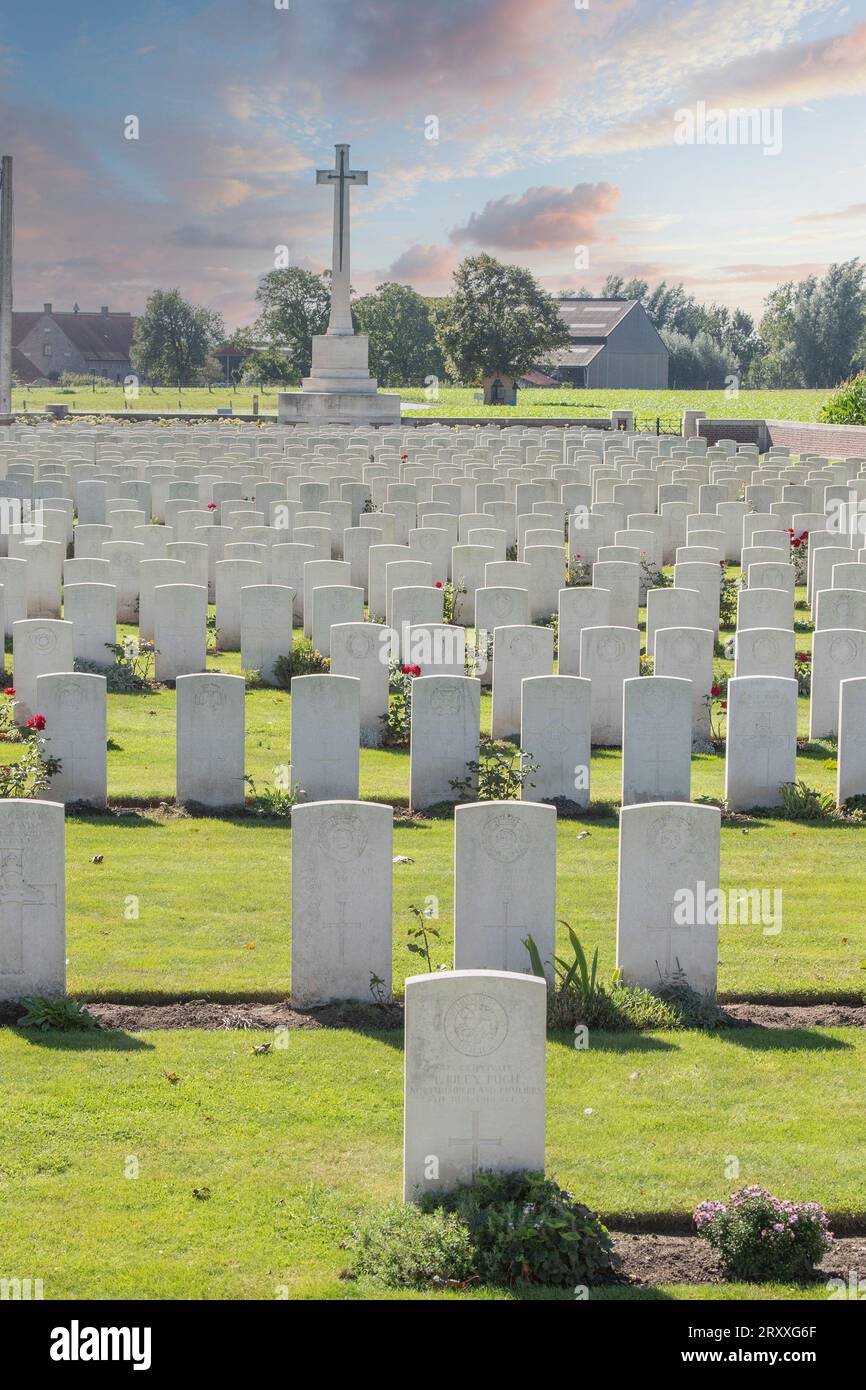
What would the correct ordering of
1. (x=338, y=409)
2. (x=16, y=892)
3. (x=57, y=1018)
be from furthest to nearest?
(x=338, y=409), (x=16, y=892), (x=57, y=1018)

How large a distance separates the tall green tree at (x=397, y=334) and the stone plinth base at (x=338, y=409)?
134ft

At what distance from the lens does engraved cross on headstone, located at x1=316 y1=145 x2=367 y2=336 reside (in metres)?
40.3

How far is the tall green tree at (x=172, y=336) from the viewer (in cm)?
8700

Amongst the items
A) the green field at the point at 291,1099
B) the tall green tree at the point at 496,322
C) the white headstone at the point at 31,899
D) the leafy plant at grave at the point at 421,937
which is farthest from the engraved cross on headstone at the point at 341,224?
the white headstone at the point at 31,899

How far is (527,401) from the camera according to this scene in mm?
76875

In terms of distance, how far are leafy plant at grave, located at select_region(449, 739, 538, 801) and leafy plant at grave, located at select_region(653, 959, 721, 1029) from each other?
2.99 meters

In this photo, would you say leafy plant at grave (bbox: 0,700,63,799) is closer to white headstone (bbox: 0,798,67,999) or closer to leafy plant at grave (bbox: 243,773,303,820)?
leafy plant at grave (bbox: 243,773,303,820)

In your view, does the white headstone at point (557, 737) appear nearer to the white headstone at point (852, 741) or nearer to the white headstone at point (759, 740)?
the white headstone at point (759, 740)

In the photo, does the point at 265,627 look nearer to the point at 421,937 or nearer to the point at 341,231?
the point at 421,937

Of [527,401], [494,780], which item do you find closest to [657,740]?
[494,780]

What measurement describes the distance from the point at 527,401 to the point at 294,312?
12707mm

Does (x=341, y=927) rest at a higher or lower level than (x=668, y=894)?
lower
